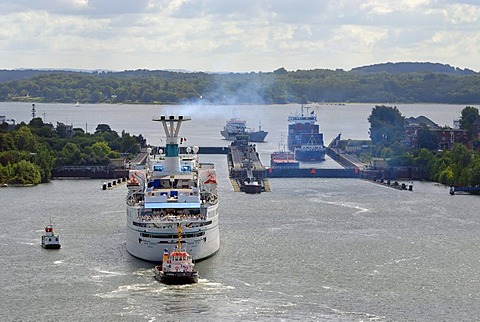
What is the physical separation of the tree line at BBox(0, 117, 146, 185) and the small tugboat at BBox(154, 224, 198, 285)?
3714 centimetres

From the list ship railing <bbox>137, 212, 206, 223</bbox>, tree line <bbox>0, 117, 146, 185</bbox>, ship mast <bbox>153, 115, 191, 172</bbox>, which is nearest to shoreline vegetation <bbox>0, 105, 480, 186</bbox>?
tree line <bbox>0, 117, 146, 185</bbox>

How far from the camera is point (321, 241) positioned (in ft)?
180

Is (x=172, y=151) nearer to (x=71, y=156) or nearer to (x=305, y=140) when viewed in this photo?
(x=71, y=156)

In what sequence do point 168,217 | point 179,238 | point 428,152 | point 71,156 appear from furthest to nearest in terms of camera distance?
point 428,152
point 71,156
point 168,217
point 179,238

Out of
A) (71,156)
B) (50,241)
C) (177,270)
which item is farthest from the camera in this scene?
(71,156)

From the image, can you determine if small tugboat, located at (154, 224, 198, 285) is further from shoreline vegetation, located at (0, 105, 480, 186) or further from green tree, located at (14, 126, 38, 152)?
green tree, located at (14, 126, 38, 152)

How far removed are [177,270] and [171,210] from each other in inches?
259

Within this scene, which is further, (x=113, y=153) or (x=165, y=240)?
(x=113, y=153)

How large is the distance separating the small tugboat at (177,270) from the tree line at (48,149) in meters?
37.1

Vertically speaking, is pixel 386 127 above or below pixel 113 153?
above

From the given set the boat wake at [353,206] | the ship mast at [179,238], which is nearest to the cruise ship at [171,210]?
the ship mast at [179,238]

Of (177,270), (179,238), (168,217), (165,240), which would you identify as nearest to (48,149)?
(168,217)

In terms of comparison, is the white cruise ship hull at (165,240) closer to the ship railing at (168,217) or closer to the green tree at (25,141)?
the ship railing at (168,217)

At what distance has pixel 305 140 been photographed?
4616 inches
